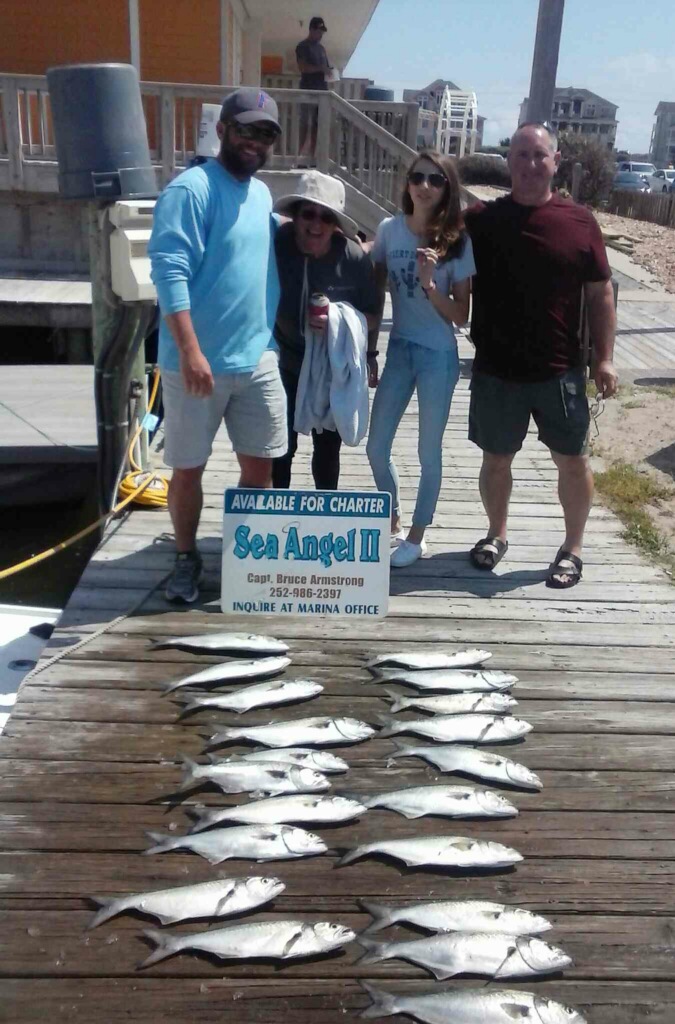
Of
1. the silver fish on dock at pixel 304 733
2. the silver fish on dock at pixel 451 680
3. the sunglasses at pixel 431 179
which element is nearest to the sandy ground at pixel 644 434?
the silver fish on dock at pixel 451 680

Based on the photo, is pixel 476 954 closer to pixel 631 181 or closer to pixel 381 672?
pixel 381 672

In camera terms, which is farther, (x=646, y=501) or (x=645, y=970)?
(x=646, y=501)

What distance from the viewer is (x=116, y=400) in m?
4.97

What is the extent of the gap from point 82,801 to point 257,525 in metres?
1.34

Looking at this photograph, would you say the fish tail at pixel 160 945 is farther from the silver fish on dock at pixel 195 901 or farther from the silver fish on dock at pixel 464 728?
the silver fish on dock at pixel 464 728

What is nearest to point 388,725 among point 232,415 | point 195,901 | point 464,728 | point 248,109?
point 464,728

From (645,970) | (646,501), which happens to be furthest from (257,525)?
(646,501)

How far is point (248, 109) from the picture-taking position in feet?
10.9

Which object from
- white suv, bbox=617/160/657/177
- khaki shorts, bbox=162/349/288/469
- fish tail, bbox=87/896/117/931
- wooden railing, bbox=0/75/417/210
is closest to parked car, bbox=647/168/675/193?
white suv, bbox=617/160/657/177

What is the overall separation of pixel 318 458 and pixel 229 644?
1.09 m

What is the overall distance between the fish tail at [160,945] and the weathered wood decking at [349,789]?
0.03 metres

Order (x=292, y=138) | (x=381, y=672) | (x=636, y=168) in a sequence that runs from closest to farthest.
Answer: (x=381, y=672) → (x=292, y=138) → (x=636, y=168)

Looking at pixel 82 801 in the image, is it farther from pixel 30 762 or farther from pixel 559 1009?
pixel 559 1009

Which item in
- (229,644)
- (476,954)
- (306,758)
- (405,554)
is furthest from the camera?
(405,554)
